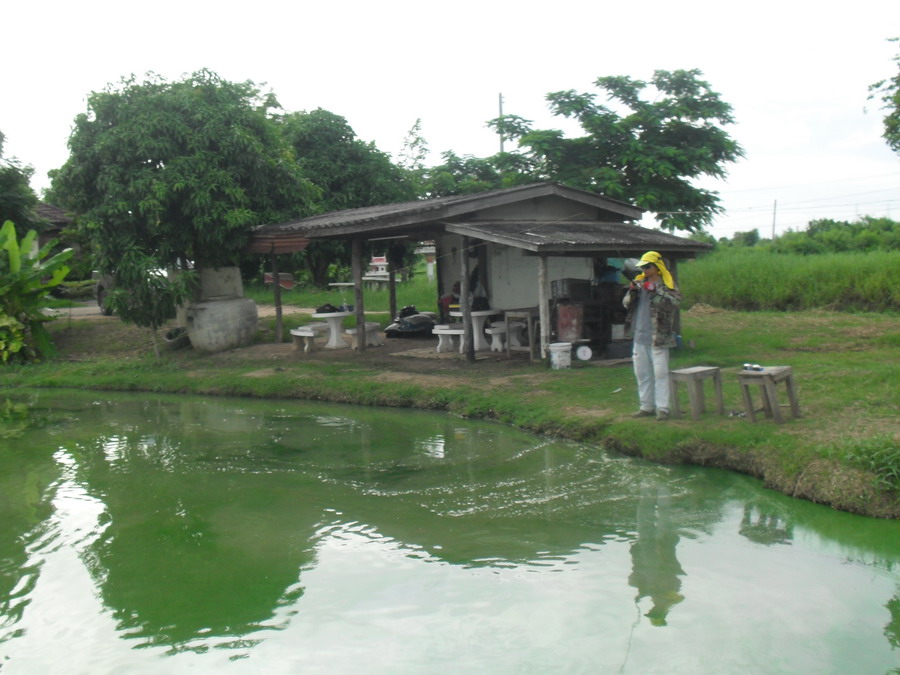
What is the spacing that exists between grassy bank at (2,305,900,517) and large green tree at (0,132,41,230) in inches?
107

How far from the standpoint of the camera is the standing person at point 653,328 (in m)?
9.13

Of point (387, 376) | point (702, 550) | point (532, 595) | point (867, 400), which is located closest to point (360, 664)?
point (532, 595)

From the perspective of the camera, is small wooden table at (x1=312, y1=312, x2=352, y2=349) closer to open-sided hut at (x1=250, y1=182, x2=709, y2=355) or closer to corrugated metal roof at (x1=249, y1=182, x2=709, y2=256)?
open-sided hut at (x1=250, y1=182, x2=709, y2=355)

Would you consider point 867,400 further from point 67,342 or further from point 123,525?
point 67,342

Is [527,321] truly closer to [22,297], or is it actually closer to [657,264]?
[657,264]

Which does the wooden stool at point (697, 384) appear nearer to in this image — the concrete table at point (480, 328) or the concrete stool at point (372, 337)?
the concrete table at point (480, 328)

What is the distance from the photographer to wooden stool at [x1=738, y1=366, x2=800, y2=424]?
8.36m

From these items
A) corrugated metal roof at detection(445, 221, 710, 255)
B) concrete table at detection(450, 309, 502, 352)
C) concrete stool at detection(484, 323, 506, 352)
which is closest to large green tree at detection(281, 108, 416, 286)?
concrete table at detection(450, 309, 502, 352)

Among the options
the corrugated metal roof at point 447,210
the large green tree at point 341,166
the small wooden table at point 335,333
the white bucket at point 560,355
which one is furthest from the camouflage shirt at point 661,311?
the large green tree at point 341,166

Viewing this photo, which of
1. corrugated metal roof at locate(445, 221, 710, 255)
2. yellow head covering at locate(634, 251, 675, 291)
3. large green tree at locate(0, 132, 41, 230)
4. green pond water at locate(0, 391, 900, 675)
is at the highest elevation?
large green tree at locate(0, 132, 41, 230)

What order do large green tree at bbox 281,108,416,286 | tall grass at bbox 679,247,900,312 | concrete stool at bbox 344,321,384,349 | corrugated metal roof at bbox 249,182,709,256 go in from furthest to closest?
large green tree at bbox 281,108,416,286 → tall grass at bbox 679,247,900,312 → concrete stool at bbox 344,321,384,349 → corrugated metal roof at bbox 249,182,709,256

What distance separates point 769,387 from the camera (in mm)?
8344

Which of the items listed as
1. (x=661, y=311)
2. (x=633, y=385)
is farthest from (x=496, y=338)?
(x=661, y=311)

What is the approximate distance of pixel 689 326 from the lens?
17.1 metres
